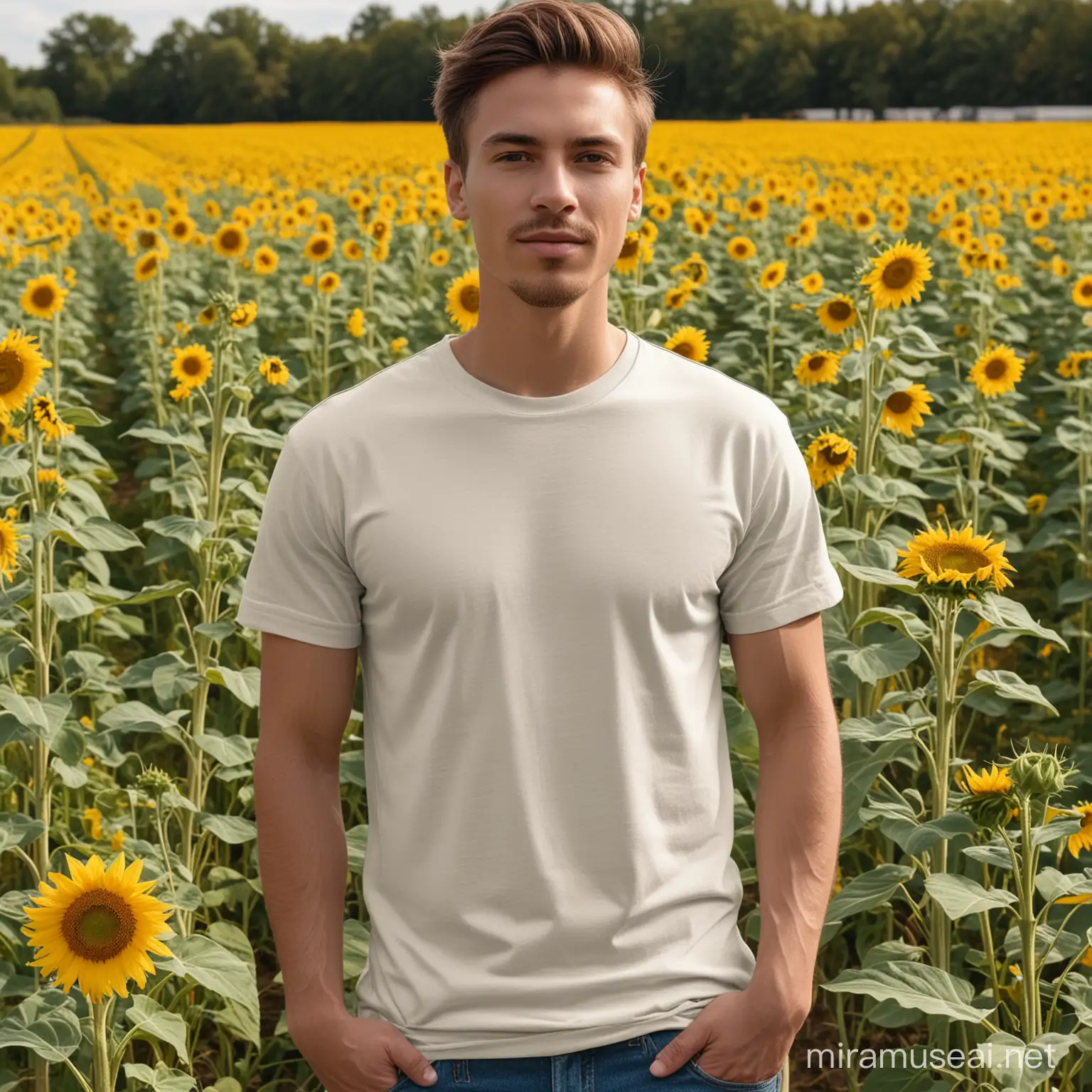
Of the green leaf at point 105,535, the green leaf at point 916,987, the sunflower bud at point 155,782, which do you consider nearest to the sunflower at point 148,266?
the green leaf at point 105,535

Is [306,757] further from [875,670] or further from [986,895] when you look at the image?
[875,670]

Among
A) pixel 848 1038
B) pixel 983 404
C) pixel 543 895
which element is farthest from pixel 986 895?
pixel 983 404

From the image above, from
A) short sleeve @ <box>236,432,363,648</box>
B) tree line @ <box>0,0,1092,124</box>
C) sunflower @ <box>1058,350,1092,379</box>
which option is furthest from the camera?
tree line @ <box>0,0,1092,124</box>

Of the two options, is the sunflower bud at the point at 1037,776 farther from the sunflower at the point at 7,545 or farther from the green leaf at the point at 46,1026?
the sunflower at the point at 7,545

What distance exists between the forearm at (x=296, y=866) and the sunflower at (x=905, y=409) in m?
3.13

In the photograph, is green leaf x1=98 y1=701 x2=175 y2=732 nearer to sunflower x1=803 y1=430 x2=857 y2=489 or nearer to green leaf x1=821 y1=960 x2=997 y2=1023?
green leaf x1=821 y1=960 x2=997 y2=1023

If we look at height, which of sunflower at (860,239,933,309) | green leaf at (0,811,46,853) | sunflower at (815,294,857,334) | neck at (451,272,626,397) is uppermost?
neck at (451,272,626,397)

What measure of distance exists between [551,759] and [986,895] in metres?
0.89

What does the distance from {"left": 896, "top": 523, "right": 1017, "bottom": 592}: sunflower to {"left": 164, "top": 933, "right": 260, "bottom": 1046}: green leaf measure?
53.9 inches

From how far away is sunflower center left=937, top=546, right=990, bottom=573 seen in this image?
8.51 feet

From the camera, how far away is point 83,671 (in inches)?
148

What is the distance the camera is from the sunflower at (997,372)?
5770 millimetres

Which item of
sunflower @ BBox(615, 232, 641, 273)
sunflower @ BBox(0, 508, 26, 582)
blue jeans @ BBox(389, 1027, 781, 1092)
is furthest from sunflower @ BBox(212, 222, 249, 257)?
blue jeans @ BBox(389, 1027, 781, 1092)

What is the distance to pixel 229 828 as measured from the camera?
11.0 feet
